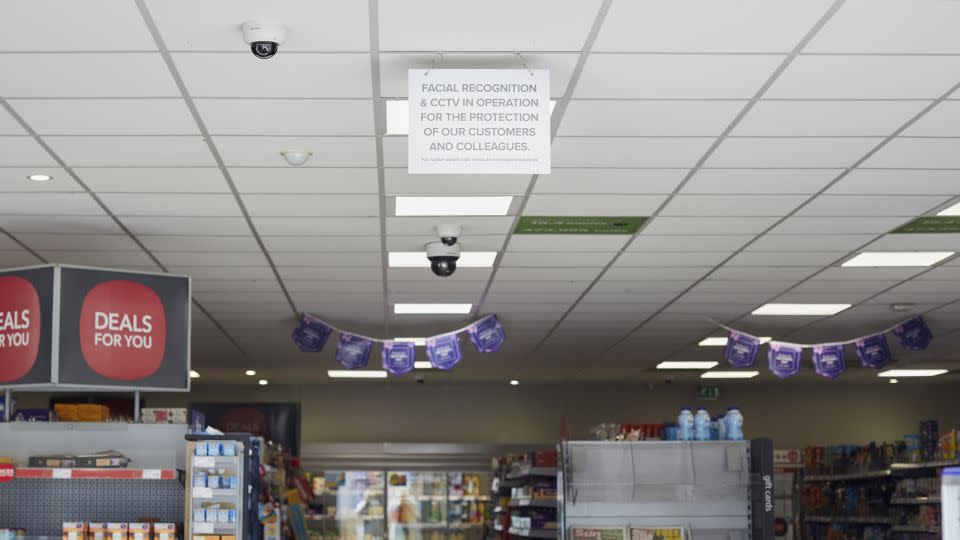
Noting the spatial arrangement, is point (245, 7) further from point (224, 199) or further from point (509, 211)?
point (509, 211)

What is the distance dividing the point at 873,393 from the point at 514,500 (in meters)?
9.79

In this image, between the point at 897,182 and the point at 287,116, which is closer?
the point at 287,116

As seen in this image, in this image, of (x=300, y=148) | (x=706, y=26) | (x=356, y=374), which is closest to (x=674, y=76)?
(x=706, y=26)

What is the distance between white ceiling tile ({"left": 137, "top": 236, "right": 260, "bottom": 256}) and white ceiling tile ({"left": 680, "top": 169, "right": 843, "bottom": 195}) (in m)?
3.48

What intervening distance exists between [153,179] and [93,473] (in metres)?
1.97

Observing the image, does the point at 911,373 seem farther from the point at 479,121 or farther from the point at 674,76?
the point at 479,121

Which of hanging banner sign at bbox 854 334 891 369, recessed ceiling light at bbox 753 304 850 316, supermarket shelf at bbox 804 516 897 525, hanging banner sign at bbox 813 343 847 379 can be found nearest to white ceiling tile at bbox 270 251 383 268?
recessed ceiling light at bbox 753 304 850 316

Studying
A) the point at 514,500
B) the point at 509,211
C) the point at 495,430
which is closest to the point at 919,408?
the point at 495,430

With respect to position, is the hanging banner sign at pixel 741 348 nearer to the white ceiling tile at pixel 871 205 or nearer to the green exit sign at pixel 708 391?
the white ceiling tile at pixel 871 205

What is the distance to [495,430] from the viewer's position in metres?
21.2

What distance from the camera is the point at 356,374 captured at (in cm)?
1947

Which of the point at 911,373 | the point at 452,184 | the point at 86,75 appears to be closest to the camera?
the point at 86,75

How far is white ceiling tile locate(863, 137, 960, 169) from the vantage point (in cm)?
688

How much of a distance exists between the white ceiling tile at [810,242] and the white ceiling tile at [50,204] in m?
4.91
